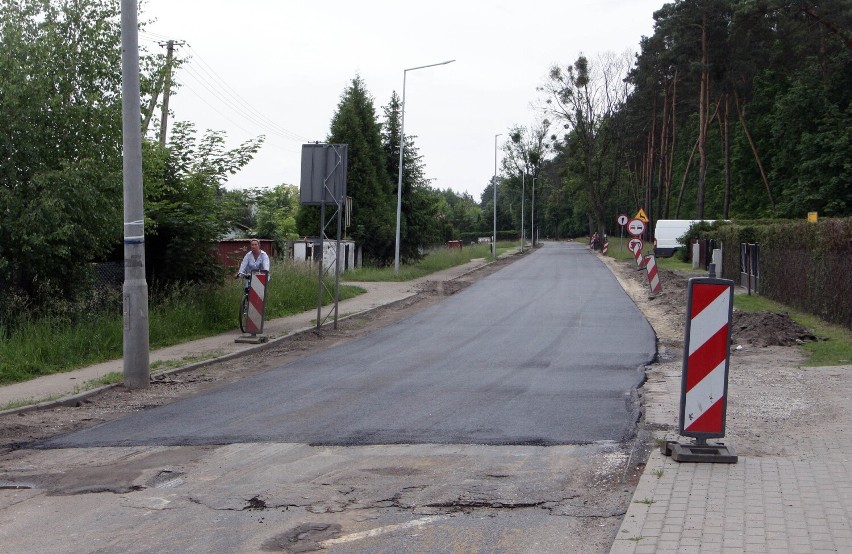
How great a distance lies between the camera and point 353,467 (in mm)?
7227

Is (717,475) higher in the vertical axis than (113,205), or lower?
lower

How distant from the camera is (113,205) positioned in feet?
49.0

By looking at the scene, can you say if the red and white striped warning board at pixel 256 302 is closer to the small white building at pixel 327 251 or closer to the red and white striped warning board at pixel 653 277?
the red and white striped warning board at pixel 653 277

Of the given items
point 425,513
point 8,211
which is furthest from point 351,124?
point 425,513

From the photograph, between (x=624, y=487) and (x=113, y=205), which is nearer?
(x=624, y=487)

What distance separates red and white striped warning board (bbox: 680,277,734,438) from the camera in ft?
23.0

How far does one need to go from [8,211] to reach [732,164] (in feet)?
212

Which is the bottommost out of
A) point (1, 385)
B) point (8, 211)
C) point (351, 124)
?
point (1, 385)

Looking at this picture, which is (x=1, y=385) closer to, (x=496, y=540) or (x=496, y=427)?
(x=496, y=427)

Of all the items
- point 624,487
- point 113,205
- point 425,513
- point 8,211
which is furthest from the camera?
point 113,205

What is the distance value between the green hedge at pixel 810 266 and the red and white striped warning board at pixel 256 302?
1024cm

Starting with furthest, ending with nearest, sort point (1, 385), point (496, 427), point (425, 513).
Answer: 1. point (1, 385)
2. point (496, 427)
3. point (425, 513)

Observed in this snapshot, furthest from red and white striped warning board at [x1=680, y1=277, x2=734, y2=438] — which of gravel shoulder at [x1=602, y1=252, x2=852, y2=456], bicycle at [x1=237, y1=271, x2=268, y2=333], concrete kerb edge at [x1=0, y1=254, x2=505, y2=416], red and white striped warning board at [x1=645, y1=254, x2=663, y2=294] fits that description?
red and white striped warning board at [x1=645, y1=254, x2=663, y2=294]

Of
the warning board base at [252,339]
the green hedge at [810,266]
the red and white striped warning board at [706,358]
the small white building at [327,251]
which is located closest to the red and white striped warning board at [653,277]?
the green hedge at [810,266]
